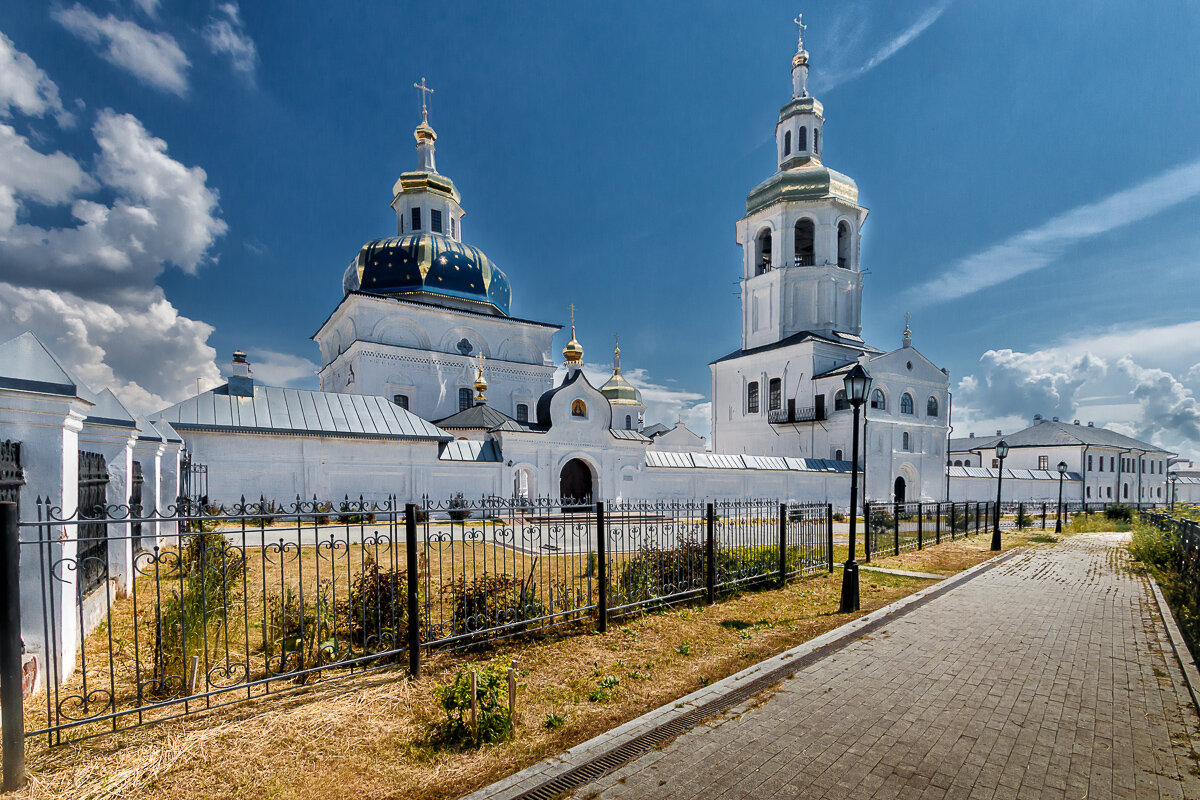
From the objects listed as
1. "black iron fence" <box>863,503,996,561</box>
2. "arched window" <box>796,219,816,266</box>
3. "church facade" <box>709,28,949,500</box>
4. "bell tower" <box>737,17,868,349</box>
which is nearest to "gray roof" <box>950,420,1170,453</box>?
"church facade" <box>709,28,949,500</box>

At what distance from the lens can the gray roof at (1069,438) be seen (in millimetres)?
46031

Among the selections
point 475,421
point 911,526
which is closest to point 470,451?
point 475,421

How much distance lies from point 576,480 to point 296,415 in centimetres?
1043

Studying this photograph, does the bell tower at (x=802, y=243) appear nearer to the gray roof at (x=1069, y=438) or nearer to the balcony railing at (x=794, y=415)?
the balcony railing at (x=794, y=415)

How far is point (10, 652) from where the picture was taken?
3316 millimetres

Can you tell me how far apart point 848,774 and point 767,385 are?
33.9m

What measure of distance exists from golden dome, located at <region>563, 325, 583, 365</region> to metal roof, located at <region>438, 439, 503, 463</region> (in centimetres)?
548

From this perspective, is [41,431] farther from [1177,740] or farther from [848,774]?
[1177,740]

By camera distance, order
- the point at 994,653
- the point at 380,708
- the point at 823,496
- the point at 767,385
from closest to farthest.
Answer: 1. the point at 380,708
2. the point at 994,653
3. the point at 823,496
4. the point at 767,385

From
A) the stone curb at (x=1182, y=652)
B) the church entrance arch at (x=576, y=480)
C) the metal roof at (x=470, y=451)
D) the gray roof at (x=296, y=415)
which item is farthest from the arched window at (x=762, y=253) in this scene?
the stone curb at (x=1182, y=652)

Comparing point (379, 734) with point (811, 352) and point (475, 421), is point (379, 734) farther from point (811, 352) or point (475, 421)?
point (811, 352)

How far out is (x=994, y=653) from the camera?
620 cm

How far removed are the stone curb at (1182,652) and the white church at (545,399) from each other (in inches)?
483

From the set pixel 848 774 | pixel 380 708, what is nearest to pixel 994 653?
pixel 848 774
